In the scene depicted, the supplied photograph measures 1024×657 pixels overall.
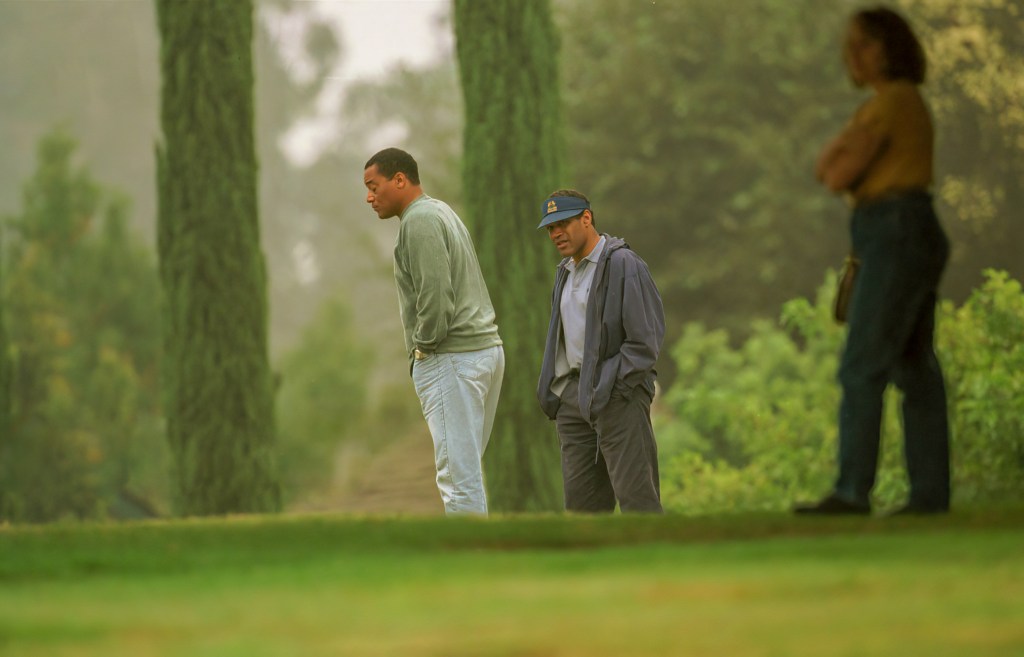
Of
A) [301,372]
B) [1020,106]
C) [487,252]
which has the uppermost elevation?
[1020,106]

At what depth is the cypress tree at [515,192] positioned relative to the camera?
11578mm

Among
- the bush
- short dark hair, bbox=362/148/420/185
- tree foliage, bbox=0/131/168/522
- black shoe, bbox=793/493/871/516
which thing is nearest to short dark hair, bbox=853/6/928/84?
black shoe, bbox=793/493/871/516

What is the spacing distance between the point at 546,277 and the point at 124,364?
10.3 metres

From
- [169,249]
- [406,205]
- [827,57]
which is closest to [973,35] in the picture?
[827,57]

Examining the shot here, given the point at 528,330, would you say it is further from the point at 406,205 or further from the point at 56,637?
the point at 56,637

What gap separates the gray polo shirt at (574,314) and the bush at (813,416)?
5.47 ft

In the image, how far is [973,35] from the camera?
21125mm

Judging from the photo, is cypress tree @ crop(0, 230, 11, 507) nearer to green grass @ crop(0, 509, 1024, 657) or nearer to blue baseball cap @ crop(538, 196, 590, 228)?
blue baseball cap @ crop(538, 196, 590, 228)

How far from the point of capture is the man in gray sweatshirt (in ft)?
22.1

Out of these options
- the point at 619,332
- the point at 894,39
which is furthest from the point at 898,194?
the point at 619,332

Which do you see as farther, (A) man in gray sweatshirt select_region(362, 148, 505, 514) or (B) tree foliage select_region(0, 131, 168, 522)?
(B) tree foliage select_region(0, 131, 168, 522)

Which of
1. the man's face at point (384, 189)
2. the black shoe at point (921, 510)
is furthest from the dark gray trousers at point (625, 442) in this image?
the black shoe at point (921, 510)

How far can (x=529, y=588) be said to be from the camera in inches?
154

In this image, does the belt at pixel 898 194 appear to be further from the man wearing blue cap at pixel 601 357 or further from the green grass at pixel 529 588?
the man wearing blue cap at pixel 601 357
